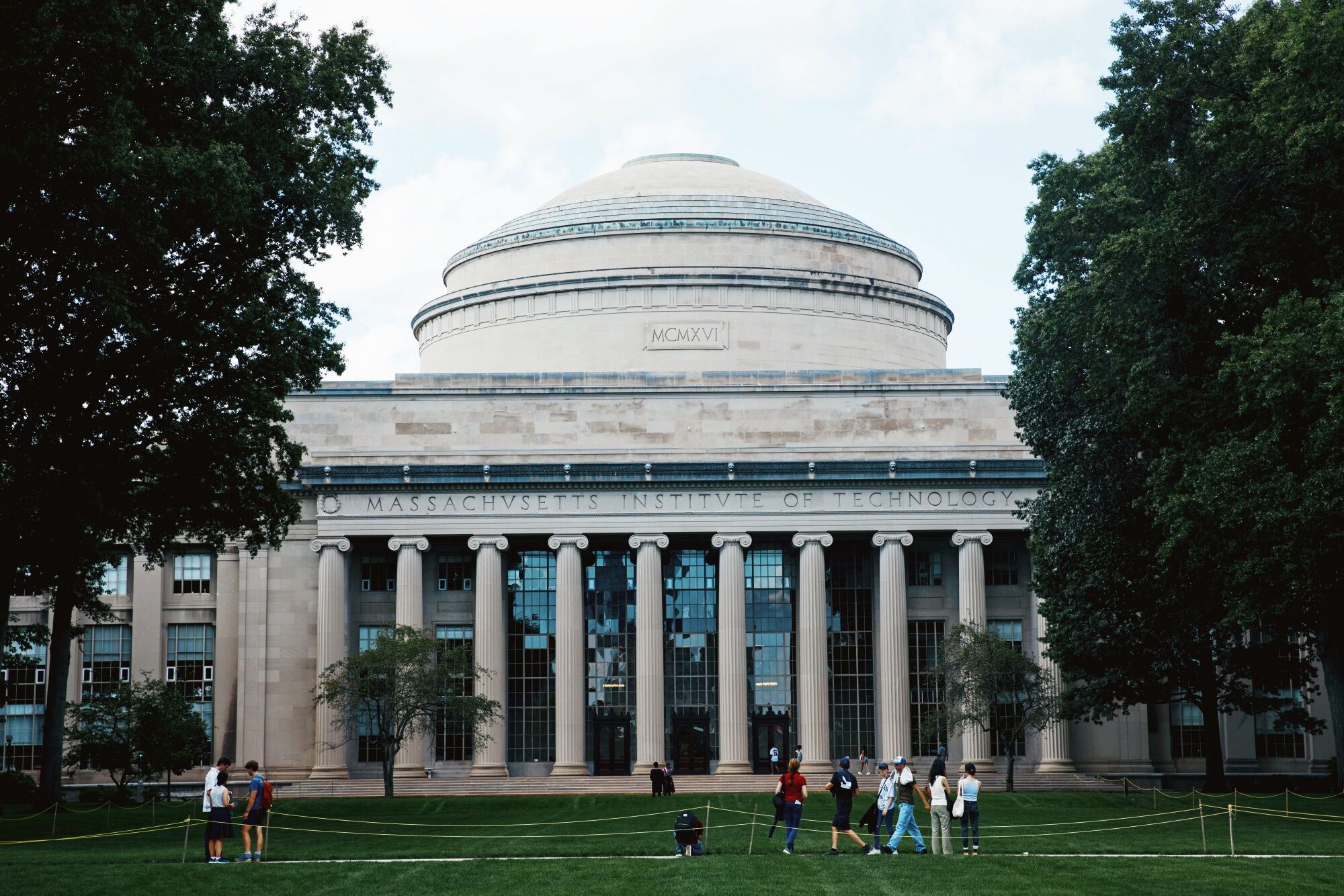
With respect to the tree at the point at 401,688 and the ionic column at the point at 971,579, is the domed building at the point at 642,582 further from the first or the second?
the tree at the point at 401,688

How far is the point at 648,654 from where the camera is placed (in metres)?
68.2

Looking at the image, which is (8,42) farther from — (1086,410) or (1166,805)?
(1166,805)

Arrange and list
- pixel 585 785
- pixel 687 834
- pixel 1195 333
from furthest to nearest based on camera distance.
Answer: pixel 585 785 < pixel 1195 333 < pixel 687 834

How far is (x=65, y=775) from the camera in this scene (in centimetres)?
6762

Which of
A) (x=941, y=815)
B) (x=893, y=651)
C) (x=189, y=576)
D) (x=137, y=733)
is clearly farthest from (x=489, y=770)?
(x=941, y=815)

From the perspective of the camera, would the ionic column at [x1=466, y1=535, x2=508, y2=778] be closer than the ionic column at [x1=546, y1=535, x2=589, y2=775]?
Yes

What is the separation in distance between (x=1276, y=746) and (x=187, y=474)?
1860 inches

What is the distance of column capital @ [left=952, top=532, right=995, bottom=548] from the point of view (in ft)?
226

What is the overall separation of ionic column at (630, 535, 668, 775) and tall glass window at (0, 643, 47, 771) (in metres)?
24.3

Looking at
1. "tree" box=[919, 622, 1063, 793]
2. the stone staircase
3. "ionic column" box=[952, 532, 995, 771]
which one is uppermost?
"ionic column" box=[952, 532, 995, 771]

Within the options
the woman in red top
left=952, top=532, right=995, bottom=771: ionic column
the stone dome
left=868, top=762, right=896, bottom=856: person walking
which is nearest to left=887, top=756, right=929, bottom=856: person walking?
left=868, top=762, right=896, bottom=856: person walking

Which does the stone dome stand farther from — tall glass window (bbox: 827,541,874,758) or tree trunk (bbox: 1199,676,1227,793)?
tree trunk (bbox: 1199,676,1227,793)

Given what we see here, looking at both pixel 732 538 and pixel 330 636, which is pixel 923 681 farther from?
pixel 330 636

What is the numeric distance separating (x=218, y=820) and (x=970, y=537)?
1636 inches
